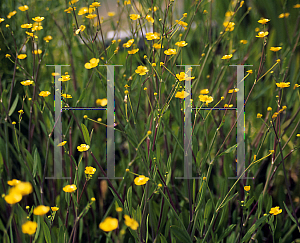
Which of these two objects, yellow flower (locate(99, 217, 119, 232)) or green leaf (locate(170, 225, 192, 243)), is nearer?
yellow flower (locate(99, 217, 119, 232))

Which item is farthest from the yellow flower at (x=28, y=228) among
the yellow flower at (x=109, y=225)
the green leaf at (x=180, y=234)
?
the green leaf at (x=180, y=234)

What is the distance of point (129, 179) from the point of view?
0.79 metres

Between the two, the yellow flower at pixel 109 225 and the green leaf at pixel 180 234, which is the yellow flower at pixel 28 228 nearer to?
the yellow flower at pixel 109 225

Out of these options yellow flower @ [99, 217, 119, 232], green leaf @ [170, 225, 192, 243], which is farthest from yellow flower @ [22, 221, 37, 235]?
green leaf @ [170, 225, 192, 243]

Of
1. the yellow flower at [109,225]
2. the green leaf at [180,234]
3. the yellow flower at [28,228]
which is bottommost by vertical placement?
the green leaf at [180,234]

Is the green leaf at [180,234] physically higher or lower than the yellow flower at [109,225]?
lower

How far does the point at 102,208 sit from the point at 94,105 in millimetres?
365

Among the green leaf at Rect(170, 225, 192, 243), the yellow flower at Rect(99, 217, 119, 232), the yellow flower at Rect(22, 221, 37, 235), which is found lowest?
the green leaf at Rect(170, 225, 192, 243)

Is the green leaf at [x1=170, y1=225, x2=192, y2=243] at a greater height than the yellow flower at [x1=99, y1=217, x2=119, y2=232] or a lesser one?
lesser

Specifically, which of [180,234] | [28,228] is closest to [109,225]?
[28,228]

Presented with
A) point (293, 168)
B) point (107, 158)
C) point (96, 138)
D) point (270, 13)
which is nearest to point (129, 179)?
point (107, 158)

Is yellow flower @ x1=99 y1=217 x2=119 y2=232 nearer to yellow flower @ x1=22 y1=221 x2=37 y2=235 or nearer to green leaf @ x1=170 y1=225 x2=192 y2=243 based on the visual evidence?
yellow flower @ x1=22 y1=221 x2=37 y2=235

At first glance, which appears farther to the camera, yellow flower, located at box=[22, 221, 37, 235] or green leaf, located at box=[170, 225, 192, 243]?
green leaf, located at box=[170, 225, 192, 243]

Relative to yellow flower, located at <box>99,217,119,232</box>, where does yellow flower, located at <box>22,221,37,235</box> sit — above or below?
below
